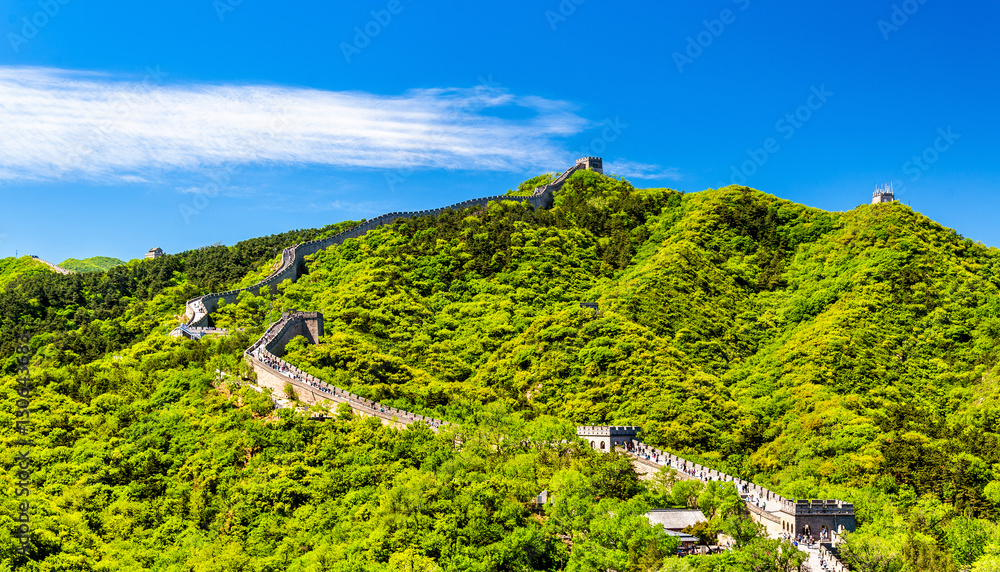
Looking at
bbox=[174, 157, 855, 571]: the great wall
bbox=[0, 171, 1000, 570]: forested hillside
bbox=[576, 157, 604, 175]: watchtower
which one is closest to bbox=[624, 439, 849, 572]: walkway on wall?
bbox=[174, 157, 855, 571]: the great wall

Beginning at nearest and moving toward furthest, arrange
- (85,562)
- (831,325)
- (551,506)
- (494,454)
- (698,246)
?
(85,562), (551,506), (494,454), (831,325), (698,246)

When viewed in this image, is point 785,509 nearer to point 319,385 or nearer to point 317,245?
point 319,385

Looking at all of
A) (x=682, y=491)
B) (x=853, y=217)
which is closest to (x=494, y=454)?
(x=682, y=491)

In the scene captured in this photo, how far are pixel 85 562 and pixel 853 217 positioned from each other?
85685mm

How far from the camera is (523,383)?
263ft

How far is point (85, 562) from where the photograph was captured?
51469 millimetres

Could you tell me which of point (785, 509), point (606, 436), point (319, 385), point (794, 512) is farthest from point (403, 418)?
point (794, 512)

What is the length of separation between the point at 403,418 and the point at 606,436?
12643 mm

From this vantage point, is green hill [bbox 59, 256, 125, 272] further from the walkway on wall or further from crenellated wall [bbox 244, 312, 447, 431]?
the walkway on wall

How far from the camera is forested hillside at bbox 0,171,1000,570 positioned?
180 feet

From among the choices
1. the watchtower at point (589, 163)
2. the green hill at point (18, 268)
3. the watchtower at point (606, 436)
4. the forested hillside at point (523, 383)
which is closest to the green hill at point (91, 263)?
the green hill at point (18, 268)

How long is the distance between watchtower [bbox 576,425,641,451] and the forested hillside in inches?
59.9

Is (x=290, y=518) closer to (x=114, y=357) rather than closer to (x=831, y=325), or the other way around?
(x=114, y=357)

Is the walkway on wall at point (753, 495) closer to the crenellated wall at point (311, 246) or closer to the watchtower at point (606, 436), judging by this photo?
the watchtower at point (606, 436)
